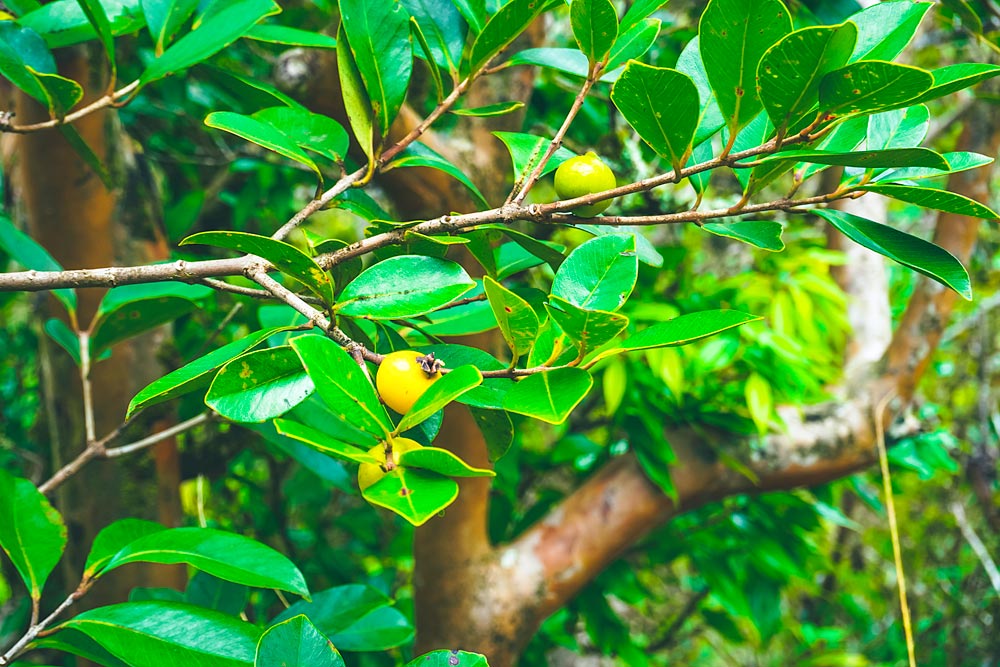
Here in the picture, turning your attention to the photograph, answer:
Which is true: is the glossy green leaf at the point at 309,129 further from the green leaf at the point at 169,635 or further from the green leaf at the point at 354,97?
the green leaf at the point at 169,635

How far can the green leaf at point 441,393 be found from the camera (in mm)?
323

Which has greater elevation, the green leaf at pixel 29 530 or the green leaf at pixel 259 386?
the green leaf at pixel 259 386

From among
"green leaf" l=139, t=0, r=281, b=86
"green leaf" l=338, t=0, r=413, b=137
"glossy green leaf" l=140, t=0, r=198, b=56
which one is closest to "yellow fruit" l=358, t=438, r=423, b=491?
"green leaf" l=338, t=0, r=413, b=137

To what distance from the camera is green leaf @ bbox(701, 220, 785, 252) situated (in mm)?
448

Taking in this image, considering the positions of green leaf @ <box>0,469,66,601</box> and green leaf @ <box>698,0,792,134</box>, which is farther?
green leaf @ <box>0,469,66,601</box>

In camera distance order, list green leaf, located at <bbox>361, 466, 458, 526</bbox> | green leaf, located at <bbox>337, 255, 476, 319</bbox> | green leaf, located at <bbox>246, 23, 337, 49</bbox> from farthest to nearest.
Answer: green leaf, located at <bbox>246, 23, 337, 49</bbox> < green leaf, located at <bbox>337, 255, 476, 319</bbox> < green leaf, located at <bbox>361, 466, 458, 526</bbox>

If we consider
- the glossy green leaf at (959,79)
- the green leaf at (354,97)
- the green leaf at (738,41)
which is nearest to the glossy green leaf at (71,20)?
the green leaf at (354,97)

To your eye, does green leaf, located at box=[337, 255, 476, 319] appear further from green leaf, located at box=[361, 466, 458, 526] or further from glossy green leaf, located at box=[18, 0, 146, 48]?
glossy green leaf, located at box=[18, 0, 146, 48]

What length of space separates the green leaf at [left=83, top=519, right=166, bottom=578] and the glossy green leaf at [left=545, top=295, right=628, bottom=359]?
390mm

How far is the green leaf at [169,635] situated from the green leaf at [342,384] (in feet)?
0.77

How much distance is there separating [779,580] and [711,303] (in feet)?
1.88

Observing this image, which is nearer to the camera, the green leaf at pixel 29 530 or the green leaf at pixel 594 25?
the green leaf at pixel 594 25

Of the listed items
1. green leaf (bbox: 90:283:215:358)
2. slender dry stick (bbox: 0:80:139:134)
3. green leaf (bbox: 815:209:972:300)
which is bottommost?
green leaf (bbox: 90:283:215:358)

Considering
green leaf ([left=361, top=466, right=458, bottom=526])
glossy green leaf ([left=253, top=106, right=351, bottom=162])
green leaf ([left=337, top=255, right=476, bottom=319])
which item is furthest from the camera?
glossy green leaf ([left=253, top=106, right=351, bottom=162])
